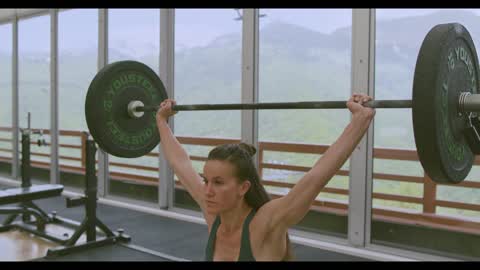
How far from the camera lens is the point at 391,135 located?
3381mm

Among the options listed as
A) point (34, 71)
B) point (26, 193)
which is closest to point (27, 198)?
A: point (26, 193)

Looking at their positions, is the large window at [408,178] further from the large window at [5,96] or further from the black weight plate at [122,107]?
the large window at [5,96]

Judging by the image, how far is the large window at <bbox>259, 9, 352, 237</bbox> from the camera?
358 centimetres

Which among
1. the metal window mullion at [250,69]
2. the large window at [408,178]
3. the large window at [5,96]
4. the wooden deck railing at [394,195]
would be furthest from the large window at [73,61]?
the large window at [408,178]

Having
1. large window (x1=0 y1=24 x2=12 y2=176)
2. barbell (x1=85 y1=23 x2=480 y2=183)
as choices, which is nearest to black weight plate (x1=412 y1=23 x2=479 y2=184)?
barbell (x1=85 y1=23 x2=480 y2=183)

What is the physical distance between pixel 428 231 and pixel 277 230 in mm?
2378

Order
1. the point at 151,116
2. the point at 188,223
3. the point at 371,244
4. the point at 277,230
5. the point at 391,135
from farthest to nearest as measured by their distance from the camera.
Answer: the point at 188,223
the point at 391,135
the point at 371,244
the point at 151,116
the point at 277,230

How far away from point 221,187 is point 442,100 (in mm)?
572

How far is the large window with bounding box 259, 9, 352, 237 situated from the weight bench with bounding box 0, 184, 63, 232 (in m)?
1.63

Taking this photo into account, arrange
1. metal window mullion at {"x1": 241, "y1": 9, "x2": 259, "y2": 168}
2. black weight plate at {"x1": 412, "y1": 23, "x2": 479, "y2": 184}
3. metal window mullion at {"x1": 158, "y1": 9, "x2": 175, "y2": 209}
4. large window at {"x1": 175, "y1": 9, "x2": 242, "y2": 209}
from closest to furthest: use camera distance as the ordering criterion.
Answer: black weight plate at {"x1": 412, "y1": 23, "x2": 479, "y2": 184} < metal window mullion at {"x1": 241, "y1": 9, "x2": 259, "y2": 168} < large window at {"x1": 175, "y1": 9, "x2": 242, "y2": 209} < metal window mullion at {"x1": 158, "y1": 9, "x2": 175, "y2": 209}

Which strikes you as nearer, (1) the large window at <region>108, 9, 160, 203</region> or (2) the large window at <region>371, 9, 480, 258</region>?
(2) the large window at <region>371, 9, 480, 258</region>

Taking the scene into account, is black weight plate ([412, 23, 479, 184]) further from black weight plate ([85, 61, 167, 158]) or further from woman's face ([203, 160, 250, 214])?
black weight plate ([85, 61, 167, 158])
